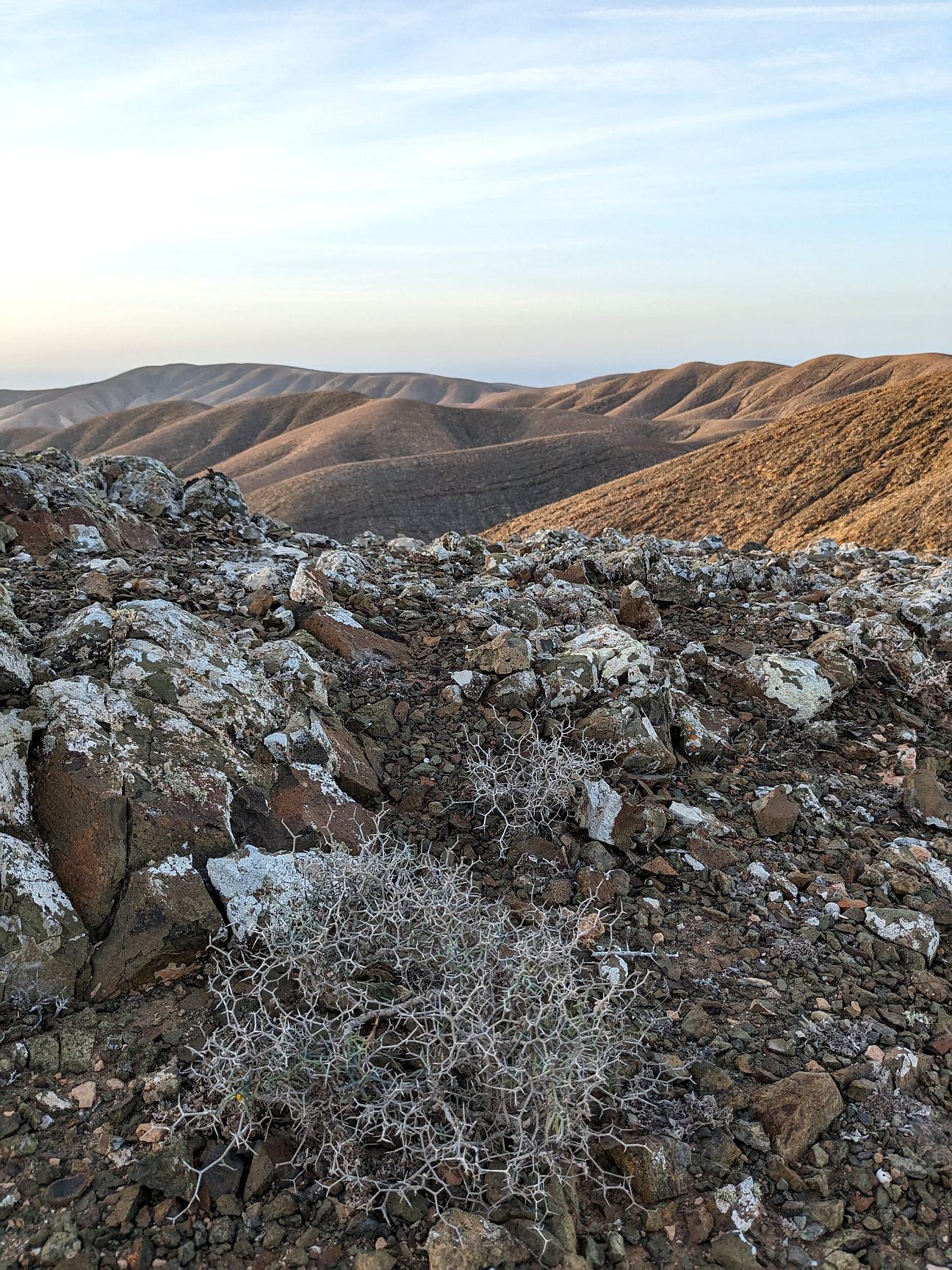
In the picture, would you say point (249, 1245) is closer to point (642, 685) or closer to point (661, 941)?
point (661, 941)

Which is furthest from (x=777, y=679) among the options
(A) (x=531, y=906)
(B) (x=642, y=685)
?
(A) (x=531, y=906)

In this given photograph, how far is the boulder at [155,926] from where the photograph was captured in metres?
2.48

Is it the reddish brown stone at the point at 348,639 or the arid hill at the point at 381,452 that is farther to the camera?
the arid hill at the point at 381,452

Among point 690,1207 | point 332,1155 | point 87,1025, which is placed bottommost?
point 690,1207

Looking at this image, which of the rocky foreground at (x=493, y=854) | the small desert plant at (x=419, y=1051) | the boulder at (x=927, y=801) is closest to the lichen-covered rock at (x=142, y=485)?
the rocky foreground at (x=493, y=854)

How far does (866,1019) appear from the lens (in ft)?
8.46

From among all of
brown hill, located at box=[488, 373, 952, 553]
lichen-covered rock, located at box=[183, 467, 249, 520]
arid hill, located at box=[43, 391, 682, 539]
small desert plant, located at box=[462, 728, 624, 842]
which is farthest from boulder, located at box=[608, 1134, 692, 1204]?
arid hill, located at box=[43, 391, 682, 539]

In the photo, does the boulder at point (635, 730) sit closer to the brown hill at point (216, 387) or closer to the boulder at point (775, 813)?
the boulder at point (775, 813)

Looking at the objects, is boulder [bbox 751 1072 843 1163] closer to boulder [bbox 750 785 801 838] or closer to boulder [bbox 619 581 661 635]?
boulder [bbox 750 785 801 838]

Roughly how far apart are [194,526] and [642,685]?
402cm

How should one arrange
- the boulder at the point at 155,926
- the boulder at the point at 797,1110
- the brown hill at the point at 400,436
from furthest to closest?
the brown hill at the point at 400,436 < the boulder at the point at 155,926 < the boulder at the point at 797,1110

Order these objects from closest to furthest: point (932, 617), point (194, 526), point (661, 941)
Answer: point (661, 941), point (932, 617), point (194, 526)

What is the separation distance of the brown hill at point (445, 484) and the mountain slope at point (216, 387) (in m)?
106

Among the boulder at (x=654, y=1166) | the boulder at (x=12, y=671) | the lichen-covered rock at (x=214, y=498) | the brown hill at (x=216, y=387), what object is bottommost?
the boulder at (x=654, y=1166)
